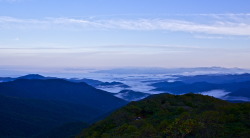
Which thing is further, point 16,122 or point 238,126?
point 16,122

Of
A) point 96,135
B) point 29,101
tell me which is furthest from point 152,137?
point 29,101

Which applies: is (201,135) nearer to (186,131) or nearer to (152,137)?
(186,131)

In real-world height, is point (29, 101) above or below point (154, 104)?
below

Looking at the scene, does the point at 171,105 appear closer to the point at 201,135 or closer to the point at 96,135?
the point at 96,135

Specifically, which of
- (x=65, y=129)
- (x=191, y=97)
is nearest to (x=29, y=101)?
(x=65, y=129)

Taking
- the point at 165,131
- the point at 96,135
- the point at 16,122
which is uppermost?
the point at 165,131

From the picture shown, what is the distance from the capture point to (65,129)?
4053 inches

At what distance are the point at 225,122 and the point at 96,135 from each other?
455 inches

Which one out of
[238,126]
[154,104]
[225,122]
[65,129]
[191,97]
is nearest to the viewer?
[238,126]

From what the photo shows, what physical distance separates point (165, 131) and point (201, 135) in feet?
8.17

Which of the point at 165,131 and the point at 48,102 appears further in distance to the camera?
the point at 48,102

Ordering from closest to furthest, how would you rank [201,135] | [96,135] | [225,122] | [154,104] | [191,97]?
[201,135] → [225,122] → [96,135] → [154,104] → [191,97]

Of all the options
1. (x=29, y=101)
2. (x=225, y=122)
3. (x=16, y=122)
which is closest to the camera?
(x=225, y=122)

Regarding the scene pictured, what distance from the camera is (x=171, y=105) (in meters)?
32.3
